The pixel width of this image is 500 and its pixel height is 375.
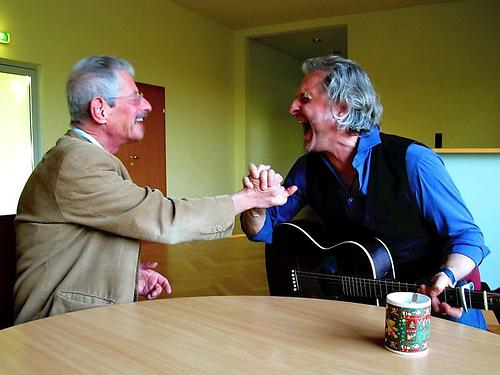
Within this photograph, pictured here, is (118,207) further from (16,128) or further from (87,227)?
(16,128)

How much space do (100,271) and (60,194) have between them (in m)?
0.22

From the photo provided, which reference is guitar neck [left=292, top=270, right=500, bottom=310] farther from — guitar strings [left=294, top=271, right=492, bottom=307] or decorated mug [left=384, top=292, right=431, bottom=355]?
decorated mug [left=384, top=292, right=431, bottom=355]

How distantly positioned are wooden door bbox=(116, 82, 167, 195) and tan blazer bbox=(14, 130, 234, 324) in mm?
5035

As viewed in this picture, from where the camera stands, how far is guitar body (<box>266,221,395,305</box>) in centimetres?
157

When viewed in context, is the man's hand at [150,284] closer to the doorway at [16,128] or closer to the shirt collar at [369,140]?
the shirt collar at [369,140]

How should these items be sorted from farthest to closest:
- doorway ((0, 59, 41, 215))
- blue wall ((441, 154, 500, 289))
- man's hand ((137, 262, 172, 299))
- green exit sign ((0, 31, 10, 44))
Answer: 1. doorway ((0, 59, 41, 215))
2. green exit sign ((0, 31, 10, 44))
3. blue wall ((441, 154, 500, 289))
4. man's hand ((137, 262, 172, 299))

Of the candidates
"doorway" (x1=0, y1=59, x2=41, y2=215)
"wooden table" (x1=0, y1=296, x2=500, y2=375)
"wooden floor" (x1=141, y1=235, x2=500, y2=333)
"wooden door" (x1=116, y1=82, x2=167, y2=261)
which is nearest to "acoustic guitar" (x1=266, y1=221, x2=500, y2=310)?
"wooden table" (x1=0, y1=296, x2=500, y2=375)

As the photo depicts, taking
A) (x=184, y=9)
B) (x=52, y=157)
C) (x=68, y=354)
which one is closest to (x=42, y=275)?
(x=52, y=157)

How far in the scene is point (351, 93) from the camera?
1664 millimetres

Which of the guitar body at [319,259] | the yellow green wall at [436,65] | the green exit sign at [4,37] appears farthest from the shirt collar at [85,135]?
the yellow green wall at [436,65]

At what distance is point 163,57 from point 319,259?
5.56 m

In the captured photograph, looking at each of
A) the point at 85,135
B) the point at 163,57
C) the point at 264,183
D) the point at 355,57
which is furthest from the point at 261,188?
the point at 355,57

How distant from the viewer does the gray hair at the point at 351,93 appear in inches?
65.5

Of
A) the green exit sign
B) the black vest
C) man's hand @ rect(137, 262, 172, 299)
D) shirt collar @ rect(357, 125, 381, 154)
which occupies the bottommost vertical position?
man's hand @ rect(137, 262, 172, 299)
